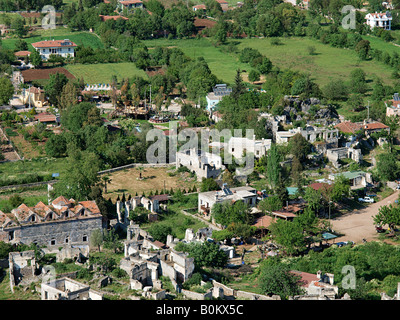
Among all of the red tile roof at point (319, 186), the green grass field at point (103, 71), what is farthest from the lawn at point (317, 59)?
the red tile roof at point (319, 186)

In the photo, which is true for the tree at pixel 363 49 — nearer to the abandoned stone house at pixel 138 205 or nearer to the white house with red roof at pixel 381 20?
the white house with red roof at pixel 381 20

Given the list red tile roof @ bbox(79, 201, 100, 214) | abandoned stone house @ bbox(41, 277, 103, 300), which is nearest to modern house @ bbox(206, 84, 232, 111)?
red tile roof @ bbox(79, 201, 100, 214)

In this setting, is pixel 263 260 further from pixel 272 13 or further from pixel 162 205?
pixel 272 13

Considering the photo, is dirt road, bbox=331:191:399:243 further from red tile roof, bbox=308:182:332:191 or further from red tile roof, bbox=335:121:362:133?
red tile roof, bbox=335:121:362:133

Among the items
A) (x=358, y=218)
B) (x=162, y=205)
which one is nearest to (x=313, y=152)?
(x=358, y=218)

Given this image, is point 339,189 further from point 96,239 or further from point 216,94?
point 216,94
